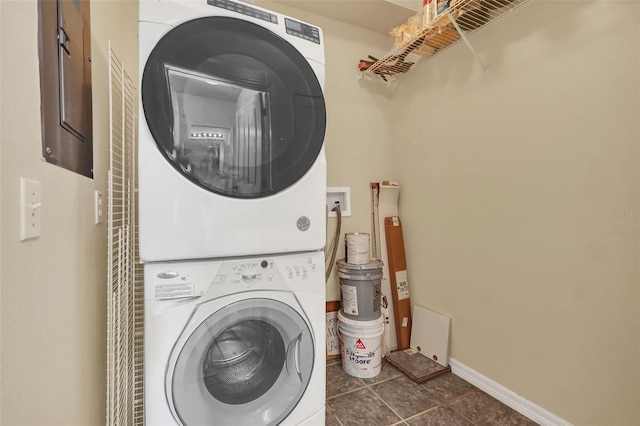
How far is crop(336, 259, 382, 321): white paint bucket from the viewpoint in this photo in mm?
1926

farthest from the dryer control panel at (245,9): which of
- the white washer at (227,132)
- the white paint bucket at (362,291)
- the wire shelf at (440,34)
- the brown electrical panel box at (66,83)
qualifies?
the white paint bucket at (362,291)

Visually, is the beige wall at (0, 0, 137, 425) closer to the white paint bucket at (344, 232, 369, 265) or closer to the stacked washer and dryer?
the stacked washer and dryer

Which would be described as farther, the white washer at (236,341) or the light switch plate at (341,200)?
the light switch plate at (341,200)

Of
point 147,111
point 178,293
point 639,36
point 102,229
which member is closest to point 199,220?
point 178,293

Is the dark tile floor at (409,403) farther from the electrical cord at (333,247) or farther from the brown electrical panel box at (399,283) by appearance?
the electrical cord at (333,247)

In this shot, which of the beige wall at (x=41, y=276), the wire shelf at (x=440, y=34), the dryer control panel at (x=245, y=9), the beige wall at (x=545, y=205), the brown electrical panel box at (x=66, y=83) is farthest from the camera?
the wire shelf at (x=440, y=34)

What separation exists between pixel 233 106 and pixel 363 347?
5.35 feet

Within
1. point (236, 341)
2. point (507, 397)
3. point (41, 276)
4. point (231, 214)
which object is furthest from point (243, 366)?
point (507, 397)

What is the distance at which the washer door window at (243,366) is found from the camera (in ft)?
3.23

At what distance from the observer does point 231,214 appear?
105cm

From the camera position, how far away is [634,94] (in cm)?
118

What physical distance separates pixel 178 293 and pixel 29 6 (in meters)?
0.83

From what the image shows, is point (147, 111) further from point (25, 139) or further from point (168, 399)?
point (168, 399)

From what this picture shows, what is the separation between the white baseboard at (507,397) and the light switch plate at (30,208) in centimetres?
218
